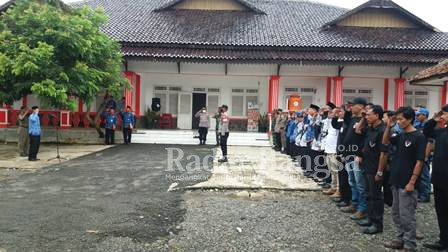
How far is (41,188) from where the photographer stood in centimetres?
648

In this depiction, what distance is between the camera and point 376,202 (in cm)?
444

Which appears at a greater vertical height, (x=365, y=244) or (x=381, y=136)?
(x=381, y=136)

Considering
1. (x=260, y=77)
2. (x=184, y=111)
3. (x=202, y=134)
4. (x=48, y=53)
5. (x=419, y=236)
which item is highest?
(x=260, y=77)

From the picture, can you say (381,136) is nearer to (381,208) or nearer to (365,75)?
(381,208)

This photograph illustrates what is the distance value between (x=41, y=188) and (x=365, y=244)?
548 cm

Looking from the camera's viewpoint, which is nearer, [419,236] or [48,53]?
[419,236]

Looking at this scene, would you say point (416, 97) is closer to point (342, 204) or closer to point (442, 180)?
point (342, 204)

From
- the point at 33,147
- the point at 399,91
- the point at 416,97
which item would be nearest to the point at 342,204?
the point at 33,147

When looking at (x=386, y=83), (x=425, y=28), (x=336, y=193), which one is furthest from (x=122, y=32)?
(x=425, y=28)

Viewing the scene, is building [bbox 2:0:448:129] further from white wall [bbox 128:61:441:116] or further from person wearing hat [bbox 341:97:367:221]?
person wearing hat [bbox 341:97:367:221]

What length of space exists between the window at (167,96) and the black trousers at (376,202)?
14.6m

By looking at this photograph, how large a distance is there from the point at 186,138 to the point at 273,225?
10.9 meters

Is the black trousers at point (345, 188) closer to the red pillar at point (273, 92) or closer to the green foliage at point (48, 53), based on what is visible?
the green foliage at point (48, 53)

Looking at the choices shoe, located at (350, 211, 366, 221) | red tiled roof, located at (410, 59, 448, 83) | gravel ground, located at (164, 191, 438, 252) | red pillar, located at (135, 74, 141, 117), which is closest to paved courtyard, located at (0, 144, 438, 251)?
gravel ground, located at (164, 191, 438, 252)
